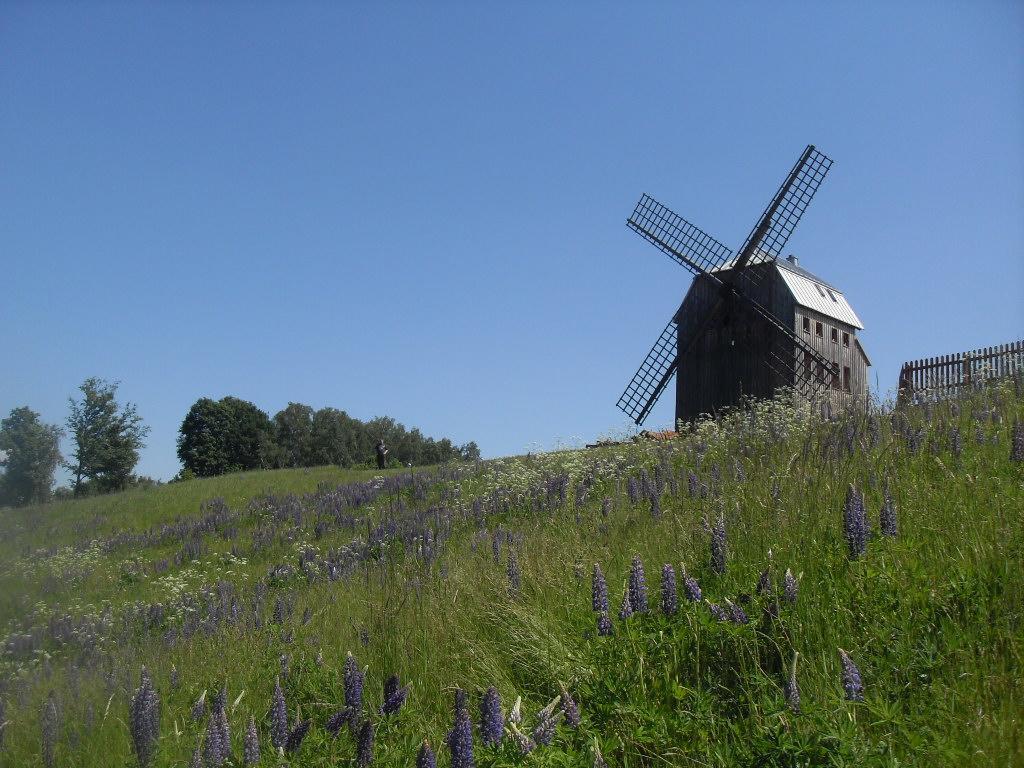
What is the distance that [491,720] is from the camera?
3.00 metres

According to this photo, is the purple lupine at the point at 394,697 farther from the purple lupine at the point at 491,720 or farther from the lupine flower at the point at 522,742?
the lupine flower at the point at 522,742

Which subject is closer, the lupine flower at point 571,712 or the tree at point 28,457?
the lupine flower at point 571,712

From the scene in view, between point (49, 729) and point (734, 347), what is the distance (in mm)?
25233

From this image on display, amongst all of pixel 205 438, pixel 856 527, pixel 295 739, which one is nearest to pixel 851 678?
pixel 856 527

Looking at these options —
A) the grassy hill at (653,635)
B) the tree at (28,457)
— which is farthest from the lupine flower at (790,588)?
the tree at (28,457)

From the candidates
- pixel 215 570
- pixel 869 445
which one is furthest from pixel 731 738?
pixel 215 570

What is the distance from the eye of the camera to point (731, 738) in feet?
11.1

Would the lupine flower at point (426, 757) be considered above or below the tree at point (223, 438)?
below

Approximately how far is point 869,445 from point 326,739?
584 centimetres

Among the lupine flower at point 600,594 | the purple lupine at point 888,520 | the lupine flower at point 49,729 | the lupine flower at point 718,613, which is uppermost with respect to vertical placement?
the purple lupine at point 888,520

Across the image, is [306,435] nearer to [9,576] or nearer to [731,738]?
[9,576]

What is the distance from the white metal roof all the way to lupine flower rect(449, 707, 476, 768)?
25834 mm

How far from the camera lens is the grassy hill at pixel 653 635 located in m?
3.20

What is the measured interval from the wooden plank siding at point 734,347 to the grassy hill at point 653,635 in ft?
53.4
